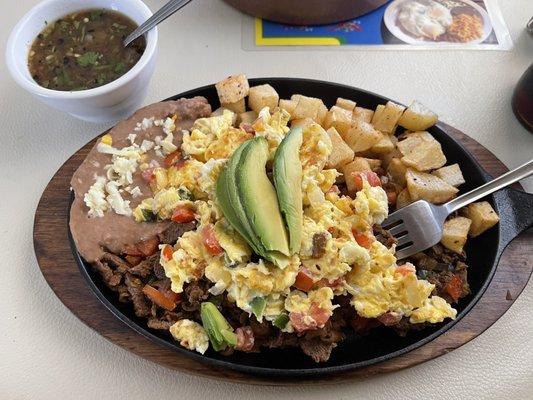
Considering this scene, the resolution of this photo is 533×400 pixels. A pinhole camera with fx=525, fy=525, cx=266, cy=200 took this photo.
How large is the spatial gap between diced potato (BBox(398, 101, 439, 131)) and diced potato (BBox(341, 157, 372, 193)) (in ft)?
0.72

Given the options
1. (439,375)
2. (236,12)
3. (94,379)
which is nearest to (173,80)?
(236,12)

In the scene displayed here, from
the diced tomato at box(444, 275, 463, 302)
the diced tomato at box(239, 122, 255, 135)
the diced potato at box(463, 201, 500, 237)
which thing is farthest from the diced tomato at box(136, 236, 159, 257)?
the diced potato at box(463, 201, 500, 237)

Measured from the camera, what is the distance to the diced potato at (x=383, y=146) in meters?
1.84

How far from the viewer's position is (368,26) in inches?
97.2

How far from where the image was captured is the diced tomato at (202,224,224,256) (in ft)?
4.91

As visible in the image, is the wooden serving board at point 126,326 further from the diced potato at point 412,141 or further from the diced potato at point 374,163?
the diced potato at point 374,163

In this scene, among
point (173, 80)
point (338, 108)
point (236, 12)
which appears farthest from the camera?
point (236, 12)

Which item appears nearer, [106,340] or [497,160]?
[106,340]

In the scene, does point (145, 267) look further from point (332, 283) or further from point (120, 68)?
point (120, 68)

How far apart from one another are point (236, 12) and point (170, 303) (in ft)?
5.07

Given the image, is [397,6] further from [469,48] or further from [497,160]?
[497,160]

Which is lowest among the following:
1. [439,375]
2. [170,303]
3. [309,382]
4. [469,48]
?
[439,375]

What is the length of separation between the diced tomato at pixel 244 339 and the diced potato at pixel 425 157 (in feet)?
2.55

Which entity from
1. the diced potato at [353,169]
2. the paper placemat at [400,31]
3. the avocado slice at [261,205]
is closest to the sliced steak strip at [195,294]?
the avocado slice at [261,205]
